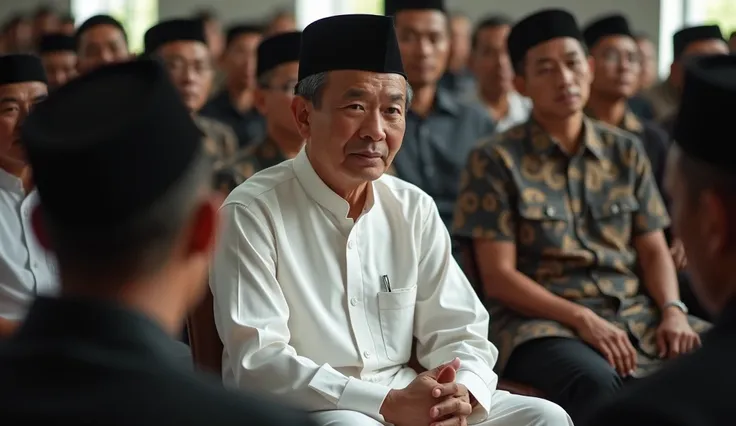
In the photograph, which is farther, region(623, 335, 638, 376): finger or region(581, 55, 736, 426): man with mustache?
region(623, 335, 638, 376): finger

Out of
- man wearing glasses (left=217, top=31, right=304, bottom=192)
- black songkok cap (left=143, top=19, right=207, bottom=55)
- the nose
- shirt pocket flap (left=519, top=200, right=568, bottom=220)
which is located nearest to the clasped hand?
the nose

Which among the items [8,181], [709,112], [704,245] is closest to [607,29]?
[8,181]

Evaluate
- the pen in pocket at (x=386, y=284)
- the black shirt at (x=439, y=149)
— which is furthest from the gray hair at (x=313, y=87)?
the black shirt at (x=439, y=149)

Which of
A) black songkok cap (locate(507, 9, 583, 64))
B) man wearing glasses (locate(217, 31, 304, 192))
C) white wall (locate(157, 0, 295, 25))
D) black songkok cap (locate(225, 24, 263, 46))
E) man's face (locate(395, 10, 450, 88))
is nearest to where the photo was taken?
black songkok cap (locate(507, 9, 583, 64))

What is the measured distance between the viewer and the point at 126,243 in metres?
1.24


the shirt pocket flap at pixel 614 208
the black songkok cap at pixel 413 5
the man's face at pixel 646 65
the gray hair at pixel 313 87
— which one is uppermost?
the gray hair at pixel 313 87

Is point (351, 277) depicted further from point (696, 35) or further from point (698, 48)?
point (696, 35)

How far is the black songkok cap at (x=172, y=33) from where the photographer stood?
4.70m

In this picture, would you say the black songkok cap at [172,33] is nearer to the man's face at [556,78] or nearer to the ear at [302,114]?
the man's face at [556,78]

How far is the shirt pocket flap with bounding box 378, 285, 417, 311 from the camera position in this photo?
2.46 metres

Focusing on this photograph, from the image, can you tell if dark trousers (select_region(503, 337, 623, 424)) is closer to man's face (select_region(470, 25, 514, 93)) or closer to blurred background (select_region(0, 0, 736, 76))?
man's face (select_region(470, 25, 514, 93))

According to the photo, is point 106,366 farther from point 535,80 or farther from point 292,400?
point 535,80

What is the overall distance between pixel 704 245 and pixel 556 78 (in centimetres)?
194

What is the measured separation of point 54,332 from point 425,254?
4.83 feet
